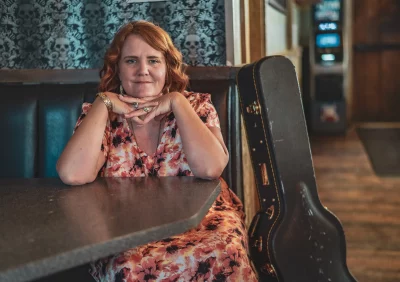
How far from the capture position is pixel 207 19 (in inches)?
108

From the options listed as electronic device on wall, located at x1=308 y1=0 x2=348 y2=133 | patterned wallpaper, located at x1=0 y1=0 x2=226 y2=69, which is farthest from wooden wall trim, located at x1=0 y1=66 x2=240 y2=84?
electronic device on wall, located at x1=308 y1=0 x2=348 y2=133

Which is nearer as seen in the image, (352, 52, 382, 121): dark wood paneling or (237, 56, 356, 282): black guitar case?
(237, 56, 356, 282): black guitar case

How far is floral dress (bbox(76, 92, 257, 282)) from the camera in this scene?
5.65 ft

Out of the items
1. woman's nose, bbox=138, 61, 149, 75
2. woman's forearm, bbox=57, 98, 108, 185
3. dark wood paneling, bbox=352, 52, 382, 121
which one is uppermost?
woman's nose, bbox=138, 61, 149, 75

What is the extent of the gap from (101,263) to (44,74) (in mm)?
1339

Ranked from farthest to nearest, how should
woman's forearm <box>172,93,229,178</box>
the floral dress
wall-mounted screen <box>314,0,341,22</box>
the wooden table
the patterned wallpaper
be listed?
wall-mounted screen <box>314,0,341,22</box>
the patterned wallpaper
woman's forearm <box>172,93,229,178</box>
the floral dress
the wooden table

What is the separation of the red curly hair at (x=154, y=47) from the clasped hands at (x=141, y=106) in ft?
0.77

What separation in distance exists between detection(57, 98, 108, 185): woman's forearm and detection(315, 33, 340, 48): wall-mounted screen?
5.68m

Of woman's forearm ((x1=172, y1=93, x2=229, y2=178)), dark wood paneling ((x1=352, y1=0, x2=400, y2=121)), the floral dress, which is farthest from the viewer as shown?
dark wood paneling ((x1=352, y1=0, x2=400, y2=121))

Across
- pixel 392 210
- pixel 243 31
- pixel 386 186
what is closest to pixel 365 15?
pixel 386 186

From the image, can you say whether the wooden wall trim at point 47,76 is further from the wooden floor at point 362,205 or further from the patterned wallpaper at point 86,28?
the wooden floor at point 362,205

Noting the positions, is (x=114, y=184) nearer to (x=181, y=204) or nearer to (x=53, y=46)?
(x=181, y=204)

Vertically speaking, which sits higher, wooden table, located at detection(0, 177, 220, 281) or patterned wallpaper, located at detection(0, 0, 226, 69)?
patterned wallpaper, located at detection(0, 0, 226, 69)

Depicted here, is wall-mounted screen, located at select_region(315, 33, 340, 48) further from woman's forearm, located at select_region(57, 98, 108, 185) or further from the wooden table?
the wooden table
